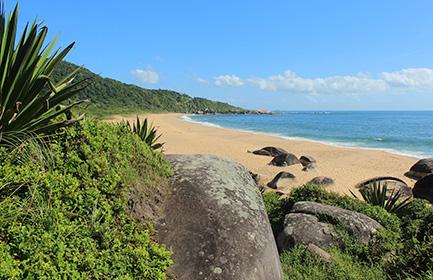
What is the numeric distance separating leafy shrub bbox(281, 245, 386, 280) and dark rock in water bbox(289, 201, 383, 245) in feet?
1.65

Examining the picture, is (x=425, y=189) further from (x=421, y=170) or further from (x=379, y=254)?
(x=379, y=254)

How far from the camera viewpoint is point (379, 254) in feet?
16.6

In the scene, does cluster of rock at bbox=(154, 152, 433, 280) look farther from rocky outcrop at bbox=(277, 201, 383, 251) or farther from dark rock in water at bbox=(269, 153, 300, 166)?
dark rock in water at bbox=(269, 153, 300, 166)

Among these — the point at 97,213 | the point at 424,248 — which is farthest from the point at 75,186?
the point at 424,248

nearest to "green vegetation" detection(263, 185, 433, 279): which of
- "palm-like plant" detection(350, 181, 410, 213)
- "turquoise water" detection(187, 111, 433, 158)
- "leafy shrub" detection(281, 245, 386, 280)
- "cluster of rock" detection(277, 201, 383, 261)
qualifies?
"leafy shrub" detection(281, 245, 386, 280)

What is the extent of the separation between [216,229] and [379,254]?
3.07 meters

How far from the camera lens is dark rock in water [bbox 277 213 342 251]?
5324 mm

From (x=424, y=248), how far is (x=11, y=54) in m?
5.25

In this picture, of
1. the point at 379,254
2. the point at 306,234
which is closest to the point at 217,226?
the point at 306,234

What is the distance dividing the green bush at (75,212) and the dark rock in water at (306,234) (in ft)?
8.81

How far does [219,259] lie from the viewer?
122 inches

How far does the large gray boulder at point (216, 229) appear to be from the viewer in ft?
10.1

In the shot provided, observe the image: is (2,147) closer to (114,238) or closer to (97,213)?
(97,213)

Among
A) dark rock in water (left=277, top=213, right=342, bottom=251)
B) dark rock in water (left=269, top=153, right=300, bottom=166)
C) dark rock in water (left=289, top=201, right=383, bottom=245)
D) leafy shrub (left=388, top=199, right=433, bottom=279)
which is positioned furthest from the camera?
dark rock in water (left=269, top=153, right=300, bottom=166)
